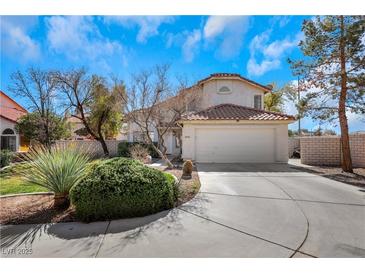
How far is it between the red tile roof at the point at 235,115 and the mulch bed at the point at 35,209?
7394 millimetres

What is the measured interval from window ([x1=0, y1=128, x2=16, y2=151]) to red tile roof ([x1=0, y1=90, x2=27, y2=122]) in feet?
4.30

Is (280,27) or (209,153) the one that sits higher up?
(280,27)

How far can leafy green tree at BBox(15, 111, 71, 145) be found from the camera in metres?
18.7

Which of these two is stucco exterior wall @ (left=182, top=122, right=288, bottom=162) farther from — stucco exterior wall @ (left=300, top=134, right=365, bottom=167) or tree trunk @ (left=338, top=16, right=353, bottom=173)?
tree trunk @ (left=338, top=16, right=353, bottom=173)

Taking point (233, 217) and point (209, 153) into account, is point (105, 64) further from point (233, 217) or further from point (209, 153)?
point (209, 153)

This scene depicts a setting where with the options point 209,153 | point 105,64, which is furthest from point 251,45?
point 209,153

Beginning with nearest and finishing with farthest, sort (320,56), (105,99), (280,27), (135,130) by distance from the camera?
(280,27), (320,56), (105,99), (135,130)


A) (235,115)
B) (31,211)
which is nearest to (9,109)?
(31,211)

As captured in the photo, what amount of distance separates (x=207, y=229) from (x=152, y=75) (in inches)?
341

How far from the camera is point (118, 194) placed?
15.0ft

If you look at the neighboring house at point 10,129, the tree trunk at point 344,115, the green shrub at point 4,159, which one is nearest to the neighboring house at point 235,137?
the tree trunk at point 344,115

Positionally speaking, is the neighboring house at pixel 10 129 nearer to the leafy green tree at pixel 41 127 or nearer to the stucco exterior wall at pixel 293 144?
the leafy green tree at pixel 41 127

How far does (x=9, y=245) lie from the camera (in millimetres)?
3689

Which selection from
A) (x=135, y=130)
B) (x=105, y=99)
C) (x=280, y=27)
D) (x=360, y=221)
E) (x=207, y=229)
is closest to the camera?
(x=207, y=229)
